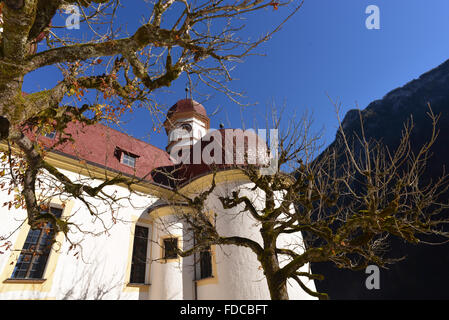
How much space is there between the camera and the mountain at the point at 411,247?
30031 millimetres

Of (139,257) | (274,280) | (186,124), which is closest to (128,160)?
(139,257)

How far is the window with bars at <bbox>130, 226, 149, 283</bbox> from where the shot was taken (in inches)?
447

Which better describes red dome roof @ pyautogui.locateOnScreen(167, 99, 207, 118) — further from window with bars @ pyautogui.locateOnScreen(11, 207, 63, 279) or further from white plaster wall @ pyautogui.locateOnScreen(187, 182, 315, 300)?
window with bars @ pyautogui.locateOnScreen(11, 207, 63, 279)

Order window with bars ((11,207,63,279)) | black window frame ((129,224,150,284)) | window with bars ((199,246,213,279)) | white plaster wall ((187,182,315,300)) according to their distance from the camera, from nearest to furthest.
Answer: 1. window with bars ((11,207,63,279))
2. white plaster wall ((187,182,315,300))
3. window with bars ((199,246,213,279))
4. black window frame ((129,224,150,284))

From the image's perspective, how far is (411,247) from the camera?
109 ft

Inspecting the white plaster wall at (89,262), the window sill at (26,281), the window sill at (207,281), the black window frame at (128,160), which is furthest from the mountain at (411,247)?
the window sill at (26,281)

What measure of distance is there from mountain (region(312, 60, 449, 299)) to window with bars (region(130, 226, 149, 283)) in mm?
17006

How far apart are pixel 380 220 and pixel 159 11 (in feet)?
19.1

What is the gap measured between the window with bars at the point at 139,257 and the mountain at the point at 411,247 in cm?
1701

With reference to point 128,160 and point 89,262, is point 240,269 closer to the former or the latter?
point 89,262

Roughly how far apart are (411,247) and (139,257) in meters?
37.1

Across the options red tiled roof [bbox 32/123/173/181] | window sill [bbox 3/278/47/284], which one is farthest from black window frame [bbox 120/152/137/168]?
window sill [bbox 3/278/47/284]
